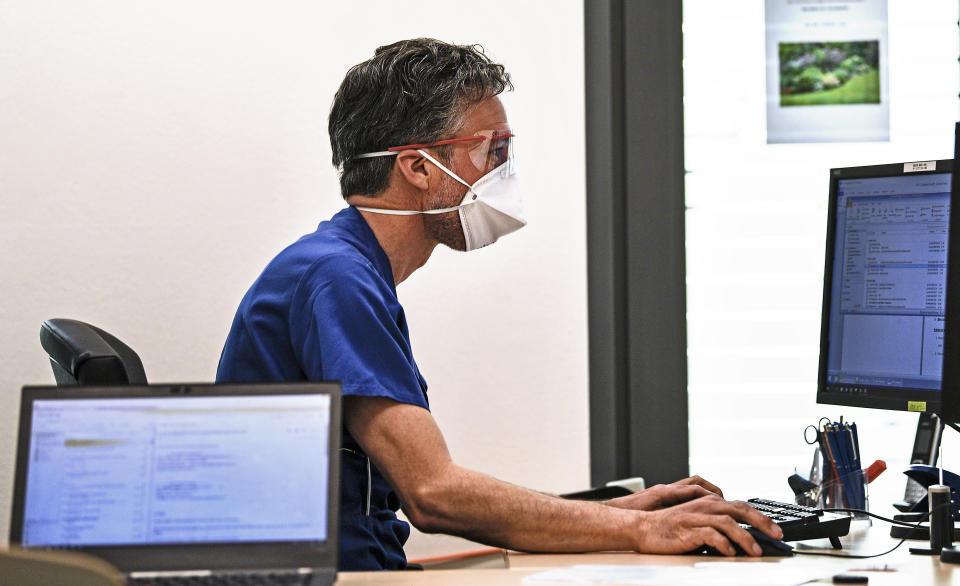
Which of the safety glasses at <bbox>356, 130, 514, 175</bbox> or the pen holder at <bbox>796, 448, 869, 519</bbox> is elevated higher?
the safety glasses at <bbox>356, 130, 514, 175</bbox>

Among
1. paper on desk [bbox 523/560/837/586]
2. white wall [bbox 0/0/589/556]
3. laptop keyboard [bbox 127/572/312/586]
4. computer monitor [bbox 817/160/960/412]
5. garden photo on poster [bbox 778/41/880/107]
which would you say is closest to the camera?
laptop keyboard [bbox 127/572/312/586]

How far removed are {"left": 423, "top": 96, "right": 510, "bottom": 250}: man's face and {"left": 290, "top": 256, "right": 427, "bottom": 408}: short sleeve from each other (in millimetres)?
309

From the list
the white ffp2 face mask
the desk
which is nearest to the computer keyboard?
the desk

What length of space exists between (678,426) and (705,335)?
246 mm

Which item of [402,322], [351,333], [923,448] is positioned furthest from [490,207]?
[923,448]

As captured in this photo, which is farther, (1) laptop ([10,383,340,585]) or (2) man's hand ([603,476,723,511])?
(2) man's hand ([603,476,723,511])

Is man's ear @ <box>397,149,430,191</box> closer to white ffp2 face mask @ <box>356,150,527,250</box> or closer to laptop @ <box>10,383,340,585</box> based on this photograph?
white ffp2 face mask @ <box>356,150,527,250</box>

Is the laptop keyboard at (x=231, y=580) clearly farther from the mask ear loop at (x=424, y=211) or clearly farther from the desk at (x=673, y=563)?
the mask ear loop at (x=424, y=211)

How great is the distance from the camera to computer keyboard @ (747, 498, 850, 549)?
1.38 metres

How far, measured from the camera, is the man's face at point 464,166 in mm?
1692

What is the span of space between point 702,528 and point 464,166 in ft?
2.44

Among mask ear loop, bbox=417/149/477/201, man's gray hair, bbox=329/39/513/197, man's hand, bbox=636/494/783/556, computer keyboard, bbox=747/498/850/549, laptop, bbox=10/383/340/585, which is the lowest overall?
computer keyboard, bbox=747/498/850/549

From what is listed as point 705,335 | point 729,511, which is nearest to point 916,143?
point 705,335

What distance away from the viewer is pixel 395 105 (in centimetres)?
167
